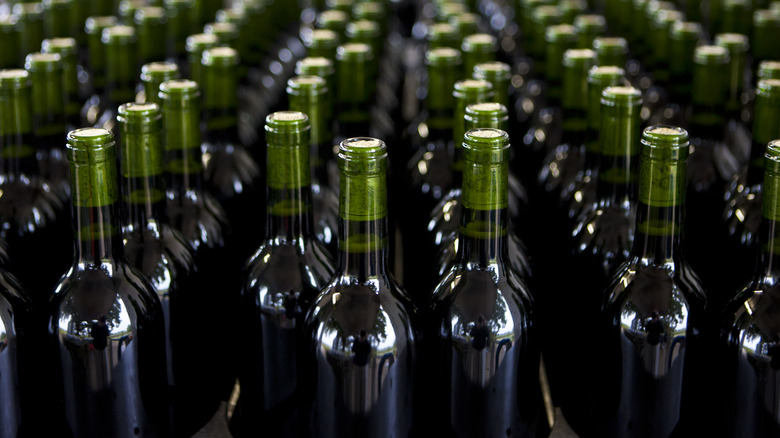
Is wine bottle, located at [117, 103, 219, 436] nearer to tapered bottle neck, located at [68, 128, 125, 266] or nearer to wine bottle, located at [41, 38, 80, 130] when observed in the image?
tapered bottle neck, located at [68, 128, 125, 266]

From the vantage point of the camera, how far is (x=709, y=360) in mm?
1050

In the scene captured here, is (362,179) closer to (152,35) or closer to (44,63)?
(44,63)

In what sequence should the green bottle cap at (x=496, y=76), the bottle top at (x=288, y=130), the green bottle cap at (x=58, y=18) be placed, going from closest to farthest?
the bottle top at (x=288, y=130), the green bottle cap at (x=496, y=76), the green bottle cap at (x=58, y=18)

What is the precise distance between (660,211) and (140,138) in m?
0.58

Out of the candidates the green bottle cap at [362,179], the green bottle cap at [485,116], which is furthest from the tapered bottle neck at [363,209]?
the green bottle cap at [485,116]

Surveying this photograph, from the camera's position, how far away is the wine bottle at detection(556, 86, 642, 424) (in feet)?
3.76

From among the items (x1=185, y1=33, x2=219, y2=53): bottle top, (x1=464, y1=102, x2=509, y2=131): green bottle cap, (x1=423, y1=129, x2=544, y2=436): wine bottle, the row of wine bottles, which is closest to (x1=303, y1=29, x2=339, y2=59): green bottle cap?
the row of wine bottles

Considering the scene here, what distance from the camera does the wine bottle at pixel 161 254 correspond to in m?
1.11

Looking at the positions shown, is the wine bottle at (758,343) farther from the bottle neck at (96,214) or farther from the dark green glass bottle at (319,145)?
the bottle neck at (96,214)

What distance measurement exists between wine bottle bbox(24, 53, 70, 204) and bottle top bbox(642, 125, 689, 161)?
31.8 inches

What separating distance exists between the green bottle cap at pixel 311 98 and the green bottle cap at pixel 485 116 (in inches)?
7.9

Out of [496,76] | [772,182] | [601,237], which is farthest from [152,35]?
[772,182]

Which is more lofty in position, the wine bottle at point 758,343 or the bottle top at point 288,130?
the bottle top at point 288,130

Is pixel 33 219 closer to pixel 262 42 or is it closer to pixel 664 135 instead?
pixel 664 135
